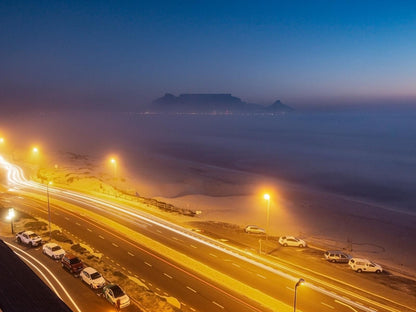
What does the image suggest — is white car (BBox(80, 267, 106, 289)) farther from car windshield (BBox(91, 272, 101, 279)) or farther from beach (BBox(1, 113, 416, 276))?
beach (BBox(1, 113, 416, 276))

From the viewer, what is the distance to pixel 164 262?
2991cm

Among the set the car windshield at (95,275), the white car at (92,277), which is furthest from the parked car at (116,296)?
the car windshield at (95,275)

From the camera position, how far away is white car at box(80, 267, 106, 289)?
24734mm

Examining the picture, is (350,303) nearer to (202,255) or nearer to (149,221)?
(202,255)


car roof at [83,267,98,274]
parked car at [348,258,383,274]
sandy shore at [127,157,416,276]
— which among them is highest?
car roof at [83,267,98,274]

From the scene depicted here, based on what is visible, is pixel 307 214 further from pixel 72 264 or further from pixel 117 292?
pixel 72 264

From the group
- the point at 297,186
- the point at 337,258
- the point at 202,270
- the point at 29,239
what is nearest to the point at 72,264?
the point at 29,239

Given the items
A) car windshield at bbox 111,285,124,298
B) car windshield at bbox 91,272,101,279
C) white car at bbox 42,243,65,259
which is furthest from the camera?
white car at bbox 42,243,65,259

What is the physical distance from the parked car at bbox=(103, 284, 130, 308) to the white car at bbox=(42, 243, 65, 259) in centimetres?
895

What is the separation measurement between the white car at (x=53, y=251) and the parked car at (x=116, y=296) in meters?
8.95

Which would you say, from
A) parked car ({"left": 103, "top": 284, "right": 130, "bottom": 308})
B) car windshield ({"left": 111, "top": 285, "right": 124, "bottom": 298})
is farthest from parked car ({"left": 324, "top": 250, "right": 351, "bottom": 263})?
car windshield ({"left": 111, "top": 285, "right": 124, "bottom": 298})

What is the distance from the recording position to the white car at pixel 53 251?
2962cm

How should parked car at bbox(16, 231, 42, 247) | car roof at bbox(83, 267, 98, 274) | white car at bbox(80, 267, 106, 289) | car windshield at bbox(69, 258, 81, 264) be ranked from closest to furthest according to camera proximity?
white car at bbox(80, 267, 106, 289), car roof at bbox(83, 267, 98, 274), car windshield at bbox(69, 258, 81, 264), parked car at bbox(16, 231, 42, 247)

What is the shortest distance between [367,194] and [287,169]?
28.2 metres
